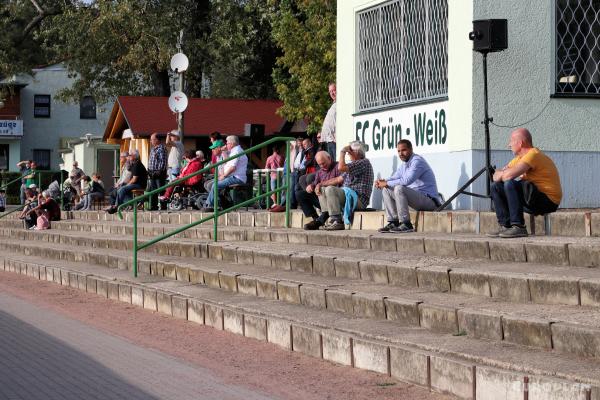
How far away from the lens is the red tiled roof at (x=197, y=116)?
3747cm

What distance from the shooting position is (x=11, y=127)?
65062mm

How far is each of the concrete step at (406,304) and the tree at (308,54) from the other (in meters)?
23.8

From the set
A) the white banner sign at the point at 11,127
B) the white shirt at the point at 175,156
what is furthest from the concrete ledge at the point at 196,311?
the white banner sign at the point at 11,127

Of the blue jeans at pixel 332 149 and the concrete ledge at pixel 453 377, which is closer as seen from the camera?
the concrete ledge at pixel 453 377

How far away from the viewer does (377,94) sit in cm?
1599

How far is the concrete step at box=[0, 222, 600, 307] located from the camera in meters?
8.10

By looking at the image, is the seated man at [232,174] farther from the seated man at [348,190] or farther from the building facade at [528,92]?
the building facade at [528,92]

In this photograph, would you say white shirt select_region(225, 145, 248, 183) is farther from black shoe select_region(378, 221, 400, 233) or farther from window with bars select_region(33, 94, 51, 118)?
window with bars select_region(33, 94, 51, 118)

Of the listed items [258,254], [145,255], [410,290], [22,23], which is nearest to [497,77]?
[258,254]

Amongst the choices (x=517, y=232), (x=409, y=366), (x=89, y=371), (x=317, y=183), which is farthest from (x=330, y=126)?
(x=409, y=366)

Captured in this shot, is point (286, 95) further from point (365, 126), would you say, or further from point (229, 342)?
point (229, 342)

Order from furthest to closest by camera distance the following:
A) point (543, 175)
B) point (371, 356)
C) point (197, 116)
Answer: point (197, 116) < point (543, 175) < point (371, 356)

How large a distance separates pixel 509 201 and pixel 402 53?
5.19 m

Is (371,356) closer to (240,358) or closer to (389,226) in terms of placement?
(240,358)
